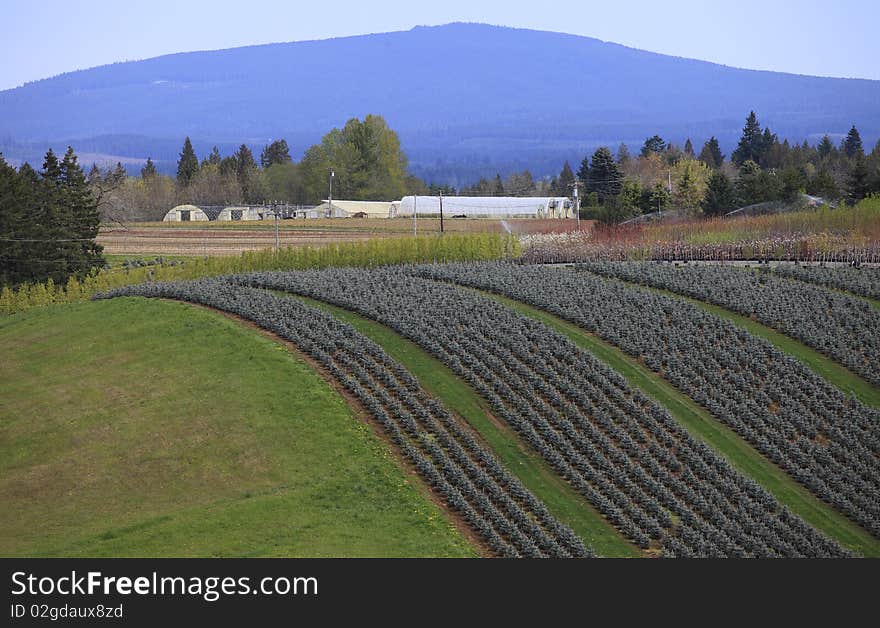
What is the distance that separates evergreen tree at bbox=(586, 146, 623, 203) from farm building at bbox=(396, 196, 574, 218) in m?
7.29

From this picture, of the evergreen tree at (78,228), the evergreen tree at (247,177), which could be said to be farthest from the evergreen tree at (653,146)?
the evergreen tree at (78,228)

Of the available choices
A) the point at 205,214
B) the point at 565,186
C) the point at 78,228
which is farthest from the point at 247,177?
the point at 78,228

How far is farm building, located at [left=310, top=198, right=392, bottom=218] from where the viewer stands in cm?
8388

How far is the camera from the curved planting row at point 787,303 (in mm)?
25797

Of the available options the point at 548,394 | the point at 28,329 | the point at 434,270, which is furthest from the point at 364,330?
the point at 28,329

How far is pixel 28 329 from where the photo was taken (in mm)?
28141

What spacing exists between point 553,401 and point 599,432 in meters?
1.31

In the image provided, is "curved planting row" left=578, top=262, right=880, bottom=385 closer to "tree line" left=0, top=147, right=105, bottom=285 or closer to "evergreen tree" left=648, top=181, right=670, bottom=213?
"tree line" left=0, top=147, right=105, bottom=285

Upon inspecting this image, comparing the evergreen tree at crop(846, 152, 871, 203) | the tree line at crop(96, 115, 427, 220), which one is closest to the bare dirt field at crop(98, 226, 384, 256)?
the evergreen tree at crop(846, 152, 871, 203)

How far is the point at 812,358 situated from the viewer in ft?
82.9

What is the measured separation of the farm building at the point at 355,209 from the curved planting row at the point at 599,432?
56.7 m

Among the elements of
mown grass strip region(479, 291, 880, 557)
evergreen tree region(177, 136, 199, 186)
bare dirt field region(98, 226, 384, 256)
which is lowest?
mown grass strip region(479, 291, 880, 557)

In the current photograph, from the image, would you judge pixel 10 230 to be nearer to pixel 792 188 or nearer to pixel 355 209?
pixel 792 188

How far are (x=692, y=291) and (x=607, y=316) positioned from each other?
3532mm
